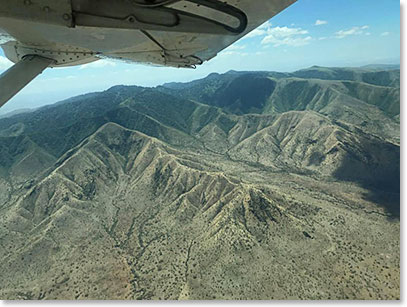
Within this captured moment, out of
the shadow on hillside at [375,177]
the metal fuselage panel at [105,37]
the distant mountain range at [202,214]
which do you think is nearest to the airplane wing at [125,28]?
the metal fuselage panel at [105,37]

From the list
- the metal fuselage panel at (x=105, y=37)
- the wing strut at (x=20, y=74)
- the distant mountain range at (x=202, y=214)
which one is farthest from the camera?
the distant mountain range at (x=202, y=214)

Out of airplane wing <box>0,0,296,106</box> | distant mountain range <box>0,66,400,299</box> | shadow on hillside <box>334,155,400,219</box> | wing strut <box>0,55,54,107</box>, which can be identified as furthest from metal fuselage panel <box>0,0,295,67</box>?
shadow on hillside <box>334,155,400,219</box>

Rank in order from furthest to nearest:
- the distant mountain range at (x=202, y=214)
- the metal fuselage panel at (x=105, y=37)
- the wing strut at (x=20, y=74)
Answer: the distant mountain range at (x=202, y=214) → the wing strut at (x=20, y=74) → the metal fuselage panel at (x=105, y=37)

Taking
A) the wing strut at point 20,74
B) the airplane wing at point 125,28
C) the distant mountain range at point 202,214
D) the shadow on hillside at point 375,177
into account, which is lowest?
the shadow on hillside at point 375,177

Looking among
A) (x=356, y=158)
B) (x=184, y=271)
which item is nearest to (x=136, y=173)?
(x=184, y=271)

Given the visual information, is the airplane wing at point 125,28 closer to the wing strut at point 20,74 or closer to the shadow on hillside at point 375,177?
the wing strut at point 20,74

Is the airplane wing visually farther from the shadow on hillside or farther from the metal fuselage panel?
the shadow on hillside
